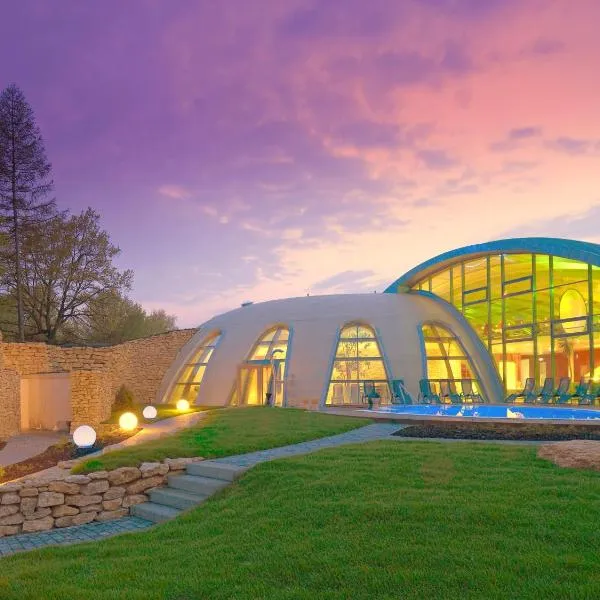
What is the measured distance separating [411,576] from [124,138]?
17881mm

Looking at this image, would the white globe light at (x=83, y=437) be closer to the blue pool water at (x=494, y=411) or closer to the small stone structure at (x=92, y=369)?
the small stone structure at (x=92, y=369)

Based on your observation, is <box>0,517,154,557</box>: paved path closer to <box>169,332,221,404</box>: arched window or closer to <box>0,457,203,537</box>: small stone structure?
<box>0,457,203,537</box>: small stone structure

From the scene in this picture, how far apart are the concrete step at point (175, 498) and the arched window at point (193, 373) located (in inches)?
556

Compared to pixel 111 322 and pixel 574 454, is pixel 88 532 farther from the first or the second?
pixel 111 322

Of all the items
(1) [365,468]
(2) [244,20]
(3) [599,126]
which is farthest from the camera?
(3) [599,126]

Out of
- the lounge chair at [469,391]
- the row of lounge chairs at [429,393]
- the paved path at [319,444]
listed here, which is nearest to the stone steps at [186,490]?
the paved path at [319,444]

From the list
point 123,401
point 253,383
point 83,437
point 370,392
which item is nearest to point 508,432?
point 370,392

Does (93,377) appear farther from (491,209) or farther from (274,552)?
(491,209)

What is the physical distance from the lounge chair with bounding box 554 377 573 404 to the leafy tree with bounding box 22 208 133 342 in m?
20.7

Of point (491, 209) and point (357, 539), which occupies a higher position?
point (491, 209)

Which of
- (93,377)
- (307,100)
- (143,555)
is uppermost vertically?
(307,100)

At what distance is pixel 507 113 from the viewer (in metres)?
14.5

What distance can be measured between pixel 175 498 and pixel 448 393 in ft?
43.3

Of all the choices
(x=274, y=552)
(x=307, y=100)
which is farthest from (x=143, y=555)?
(x=307, y=100)
